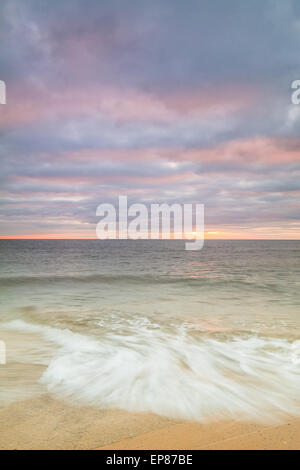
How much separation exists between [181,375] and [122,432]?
1994 mm

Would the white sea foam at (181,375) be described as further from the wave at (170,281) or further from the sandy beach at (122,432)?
the wave at (170,281)

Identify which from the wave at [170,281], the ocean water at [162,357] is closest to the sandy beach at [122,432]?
the ocean water at [162,357]

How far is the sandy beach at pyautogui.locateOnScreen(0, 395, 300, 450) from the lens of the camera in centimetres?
274

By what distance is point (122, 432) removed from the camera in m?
2.96

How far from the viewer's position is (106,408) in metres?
3.56

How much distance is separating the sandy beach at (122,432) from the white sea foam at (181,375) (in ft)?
0.77

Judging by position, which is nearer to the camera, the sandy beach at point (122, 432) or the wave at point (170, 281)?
the sandy beach at point (122, 432)

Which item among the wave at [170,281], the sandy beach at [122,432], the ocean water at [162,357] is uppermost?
the sandy beach at [122,432]

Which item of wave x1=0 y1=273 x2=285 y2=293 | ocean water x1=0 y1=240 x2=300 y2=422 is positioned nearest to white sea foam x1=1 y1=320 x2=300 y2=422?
ocean water x1=0 y1=240 x2=300 y2=422

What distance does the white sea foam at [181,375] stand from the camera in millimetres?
3631

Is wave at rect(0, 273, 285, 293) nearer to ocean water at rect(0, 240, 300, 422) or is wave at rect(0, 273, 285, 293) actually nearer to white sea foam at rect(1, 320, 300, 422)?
ocean water at rect(0, 240, 300, 422)

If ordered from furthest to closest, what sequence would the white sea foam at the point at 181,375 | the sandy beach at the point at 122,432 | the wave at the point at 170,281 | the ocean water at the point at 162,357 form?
the wave at the point at 170,281
the ocean water at the point at 162,357
the white sea foam at the point at 181,375
the sandy beach at the point at 122,432

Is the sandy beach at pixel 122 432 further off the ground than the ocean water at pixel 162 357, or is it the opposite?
the sandy beach at pixel 122 432

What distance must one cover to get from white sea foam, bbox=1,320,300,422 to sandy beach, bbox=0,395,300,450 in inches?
9.3
